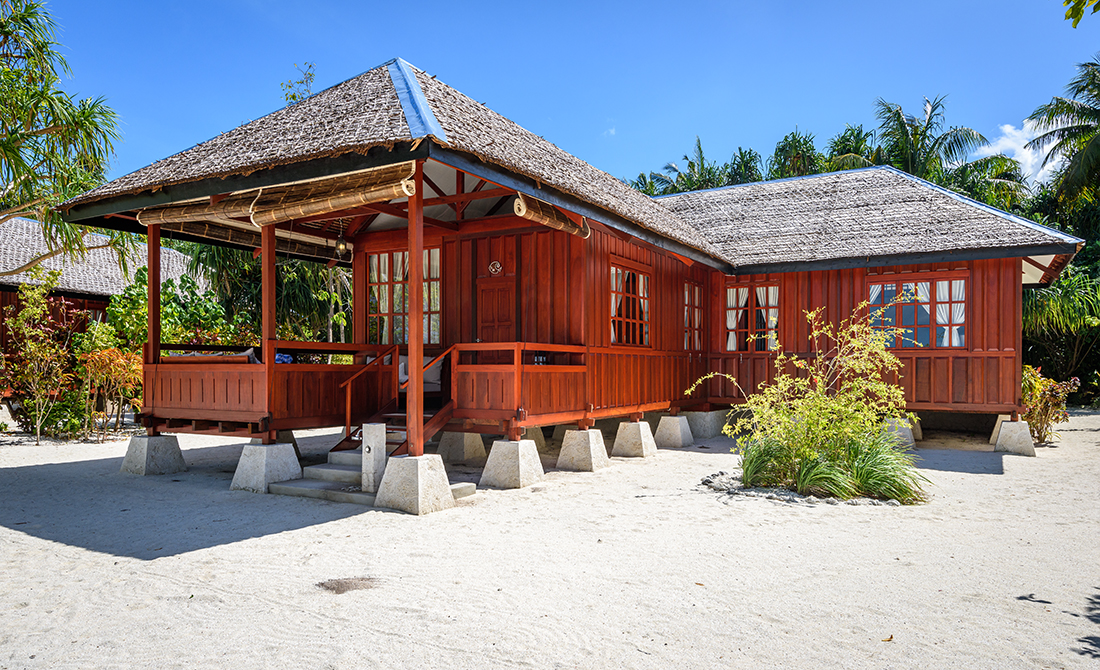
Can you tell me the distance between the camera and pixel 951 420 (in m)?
15.1

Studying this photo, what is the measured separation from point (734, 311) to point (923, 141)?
70.8ft

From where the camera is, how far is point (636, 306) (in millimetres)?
11492

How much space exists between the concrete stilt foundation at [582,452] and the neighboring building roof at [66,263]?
14020mm

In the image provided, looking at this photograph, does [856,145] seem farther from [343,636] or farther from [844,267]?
[343,636]

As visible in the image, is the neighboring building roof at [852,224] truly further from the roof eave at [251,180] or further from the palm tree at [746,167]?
the palm tree at [746,167]

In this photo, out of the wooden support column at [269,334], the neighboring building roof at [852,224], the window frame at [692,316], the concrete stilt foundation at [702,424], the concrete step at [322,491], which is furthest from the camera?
the concrete stilt foundation at [702,424]

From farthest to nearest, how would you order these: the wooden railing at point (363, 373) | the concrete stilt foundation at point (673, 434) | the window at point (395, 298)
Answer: the concrete stilt foundation at point (673, 434)
the window at point (395, 298)
the wooden railing at point (363, 373)

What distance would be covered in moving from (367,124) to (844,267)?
8.40 metres

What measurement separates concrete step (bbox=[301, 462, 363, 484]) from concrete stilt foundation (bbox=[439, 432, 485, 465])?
2497mm

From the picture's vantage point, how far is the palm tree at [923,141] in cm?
2991

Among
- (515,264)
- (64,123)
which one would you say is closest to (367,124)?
(515,264)

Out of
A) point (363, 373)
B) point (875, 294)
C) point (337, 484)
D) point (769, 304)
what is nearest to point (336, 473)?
point (337, 484)

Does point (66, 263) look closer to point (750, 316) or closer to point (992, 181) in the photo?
point (750, 316)

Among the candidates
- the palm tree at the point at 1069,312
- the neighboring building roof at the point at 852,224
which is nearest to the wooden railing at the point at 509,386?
the neighboring building roof at the point at 852,224
